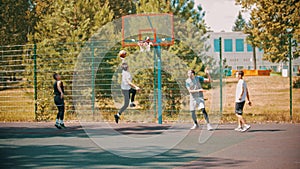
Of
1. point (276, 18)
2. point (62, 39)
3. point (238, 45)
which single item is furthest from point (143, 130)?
point (238, 45)

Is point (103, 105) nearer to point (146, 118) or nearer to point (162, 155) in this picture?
point (146, 118)

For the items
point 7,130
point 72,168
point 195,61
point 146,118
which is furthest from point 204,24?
point 72,168

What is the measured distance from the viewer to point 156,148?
29.9 ft

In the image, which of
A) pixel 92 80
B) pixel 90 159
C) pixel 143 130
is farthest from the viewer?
pixel 92 80

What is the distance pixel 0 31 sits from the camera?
39.1 m

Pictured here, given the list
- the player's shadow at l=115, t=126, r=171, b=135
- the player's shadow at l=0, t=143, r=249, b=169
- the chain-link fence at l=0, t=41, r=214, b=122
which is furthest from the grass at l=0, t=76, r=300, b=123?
the player's shadow at l=0, t=143, r=249, b=169

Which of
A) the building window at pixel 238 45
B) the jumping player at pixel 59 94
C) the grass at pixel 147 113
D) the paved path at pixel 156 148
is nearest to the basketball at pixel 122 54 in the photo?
the grass at pixel 147 113

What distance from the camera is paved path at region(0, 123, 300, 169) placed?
7434mm

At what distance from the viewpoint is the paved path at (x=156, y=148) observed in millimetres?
7434

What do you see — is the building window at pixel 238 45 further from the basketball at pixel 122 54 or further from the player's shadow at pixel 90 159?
the player's shadow at pixel 90 159

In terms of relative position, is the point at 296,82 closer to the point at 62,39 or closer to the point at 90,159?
the point at 62,39

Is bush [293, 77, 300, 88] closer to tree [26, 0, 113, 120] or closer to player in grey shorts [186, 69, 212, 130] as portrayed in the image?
player in grey shorts [186, 69, 212, 130]

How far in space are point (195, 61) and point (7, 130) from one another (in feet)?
22.6

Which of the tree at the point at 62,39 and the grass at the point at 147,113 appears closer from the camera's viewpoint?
the grass at the point at 147,113
